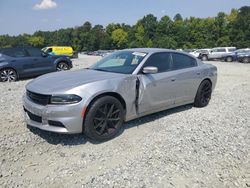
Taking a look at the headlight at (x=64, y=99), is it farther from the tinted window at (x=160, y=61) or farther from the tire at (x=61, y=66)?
the tire at (x=61, y=66)

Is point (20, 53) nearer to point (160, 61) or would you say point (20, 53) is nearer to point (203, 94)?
point (160, 61)

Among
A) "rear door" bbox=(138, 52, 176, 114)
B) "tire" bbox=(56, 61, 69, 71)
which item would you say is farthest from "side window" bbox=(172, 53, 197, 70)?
"tire" bbox=(56, 61, 69, 71)

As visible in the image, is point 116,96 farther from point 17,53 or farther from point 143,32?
point 143,32

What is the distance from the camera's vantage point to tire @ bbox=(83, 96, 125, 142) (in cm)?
388

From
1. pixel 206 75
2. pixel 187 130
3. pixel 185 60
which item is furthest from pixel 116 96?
pixel 206 75

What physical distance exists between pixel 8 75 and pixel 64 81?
7261 mm

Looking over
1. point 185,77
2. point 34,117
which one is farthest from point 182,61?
point 34,117

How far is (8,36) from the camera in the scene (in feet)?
331

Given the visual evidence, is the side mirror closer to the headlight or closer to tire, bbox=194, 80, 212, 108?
the headlight

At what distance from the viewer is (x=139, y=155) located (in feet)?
12.1

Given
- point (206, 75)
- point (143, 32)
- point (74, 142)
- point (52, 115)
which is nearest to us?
point (52, 115)

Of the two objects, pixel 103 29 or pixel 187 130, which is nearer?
pixel 187 130

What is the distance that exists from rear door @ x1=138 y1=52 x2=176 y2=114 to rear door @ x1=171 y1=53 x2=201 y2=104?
149mm

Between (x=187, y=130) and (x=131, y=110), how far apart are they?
3.69 feet
